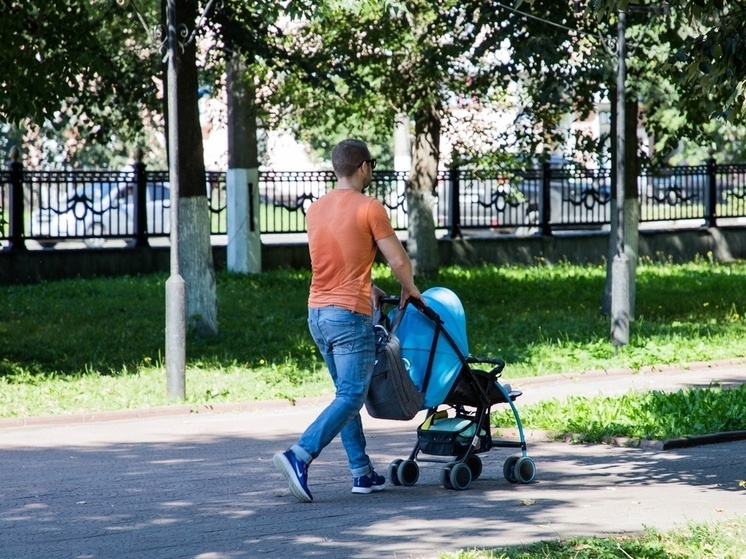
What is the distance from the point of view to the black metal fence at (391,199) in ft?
77.5

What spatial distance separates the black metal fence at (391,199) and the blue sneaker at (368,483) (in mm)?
12946

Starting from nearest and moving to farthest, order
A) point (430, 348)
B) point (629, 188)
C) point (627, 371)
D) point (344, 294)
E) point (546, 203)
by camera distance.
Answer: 1. point (344, 294)
2. point (430, 348)
3. point (627, 371)
4. point (629, 188)
5. point (546, 203)

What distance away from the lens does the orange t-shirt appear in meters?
7.28

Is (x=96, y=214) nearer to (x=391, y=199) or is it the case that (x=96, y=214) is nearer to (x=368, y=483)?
(x=391, y=199)

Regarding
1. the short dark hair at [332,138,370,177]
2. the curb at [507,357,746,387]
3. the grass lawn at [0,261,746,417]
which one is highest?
the short dark hair at [332,138,370,177]

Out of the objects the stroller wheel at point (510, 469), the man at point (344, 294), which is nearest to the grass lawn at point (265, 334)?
the stroller wheel at point (510, 469)

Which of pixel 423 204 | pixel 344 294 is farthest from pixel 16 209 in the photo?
A: pixel 344 294

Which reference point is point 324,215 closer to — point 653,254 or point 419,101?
point 419,101

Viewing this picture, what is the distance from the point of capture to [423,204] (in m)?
24.5

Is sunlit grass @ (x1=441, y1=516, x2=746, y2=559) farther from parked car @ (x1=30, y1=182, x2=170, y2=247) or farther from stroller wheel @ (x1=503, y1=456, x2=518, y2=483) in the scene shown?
parked car @ (x1=30, y1=182, x2=170, y2=247)

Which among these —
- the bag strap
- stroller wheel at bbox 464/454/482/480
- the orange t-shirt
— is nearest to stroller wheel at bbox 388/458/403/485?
stroller wheel at bbox 464/454/482/480

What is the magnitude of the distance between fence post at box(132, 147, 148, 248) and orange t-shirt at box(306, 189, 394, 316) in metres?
17.8

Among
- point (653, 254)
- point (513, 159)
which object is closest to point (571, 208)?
point (653, 254)

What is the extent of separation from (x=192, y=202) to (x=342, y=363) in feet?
28.9
